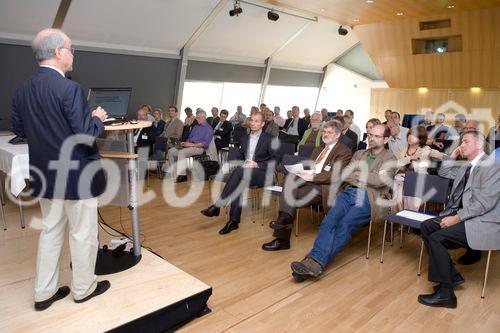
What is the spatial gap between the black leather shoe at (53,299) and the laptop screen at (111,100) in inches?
52.4

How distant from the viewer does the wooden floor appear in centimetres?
258

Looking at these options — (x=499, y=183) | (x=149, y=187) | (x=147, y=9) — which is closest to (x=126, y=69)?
(x=147, y=9)

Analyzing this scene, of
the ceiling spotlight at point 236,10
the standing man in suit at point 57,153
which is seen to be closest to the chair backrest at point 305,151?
the standing man in suit at point 57,153

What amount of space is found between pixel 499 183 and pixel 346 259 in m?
1.43

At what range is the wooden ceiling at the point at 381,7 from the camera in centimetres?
825

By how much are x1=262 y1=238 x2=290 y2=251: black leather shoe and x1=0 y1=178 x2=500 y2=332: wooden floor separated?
62 mm

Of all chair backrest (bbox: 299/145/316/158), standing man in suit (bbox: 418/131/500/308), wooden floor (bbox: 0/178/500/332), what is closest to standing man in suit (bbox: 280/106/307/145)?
chair backrest (bbox: 299/145/316/158)

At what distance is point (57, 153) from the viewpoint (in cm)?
215

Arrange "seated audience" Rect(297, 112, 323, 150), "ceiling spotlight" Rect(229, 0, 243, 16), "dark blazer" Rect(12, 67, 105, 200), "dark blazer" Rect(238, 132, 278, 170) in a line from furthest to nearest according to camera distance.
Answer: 1. "ceiling spotlight" Rect(229, 0, 243, 16)
2. "seated audience" Rect(297, 112, 323, 150)
3. "dark blazer" Rect(238, 132, 278, 170)
4. "dark blazer" Rect(12, 67, 105, 200)

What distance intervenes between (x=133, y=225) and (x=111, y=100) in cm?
102

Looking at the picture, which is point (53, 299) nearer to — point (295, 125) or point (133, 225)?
point (133, 225)

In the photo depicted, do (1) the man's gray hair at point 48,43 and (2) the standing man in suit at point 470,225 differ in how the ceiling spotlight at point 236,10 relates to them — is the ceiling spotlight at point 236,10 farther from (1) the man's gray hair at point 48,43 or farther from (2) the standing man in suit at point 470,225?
(1) the man's gray hair at point 48,43

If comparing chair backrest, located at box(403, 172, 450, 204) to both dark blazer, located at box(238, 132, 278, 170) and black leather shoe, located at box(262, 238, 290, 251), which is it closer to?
black leather shoe, located at box(262, 238, 290, 251)

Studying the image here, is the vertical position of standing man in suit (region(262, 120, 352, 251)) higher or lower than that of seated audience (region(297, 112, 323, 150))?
lower
